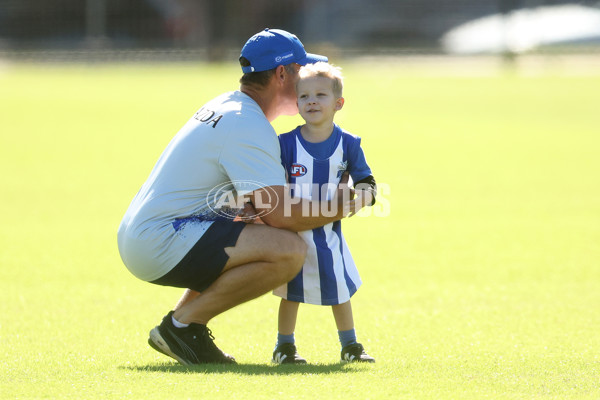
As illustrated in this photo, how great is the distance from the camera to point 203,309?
4527 mm

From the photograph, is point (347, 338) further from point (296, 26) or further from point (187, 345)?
point (296, 26)

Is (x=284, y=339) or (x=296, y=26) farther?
(x=296, y=26)

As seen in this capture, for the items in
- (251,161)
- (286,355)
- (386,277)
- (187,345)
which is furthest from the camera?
(386,277)

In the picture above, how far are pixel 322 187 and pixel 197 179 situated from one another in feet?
2.18

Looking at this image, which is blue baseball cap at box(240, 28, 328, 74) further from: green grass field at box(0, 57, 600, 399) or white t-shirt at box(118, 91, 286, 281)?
green grass field at box(0, 57, 600, 399)

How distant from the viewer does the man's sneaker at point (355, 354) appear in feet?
14.9

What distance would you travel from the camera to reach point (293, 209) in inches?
176

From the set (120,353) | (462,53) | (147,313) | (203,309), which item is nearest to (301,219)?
(203,309)

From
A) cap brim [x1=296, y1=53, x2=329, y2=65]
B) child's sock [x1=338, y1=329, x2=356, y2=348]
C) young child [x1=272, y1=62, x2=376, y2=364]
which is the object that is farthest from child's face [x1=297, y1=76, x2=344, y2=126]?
child's sock [x1=338, y1=329, x2=356, y2=348]

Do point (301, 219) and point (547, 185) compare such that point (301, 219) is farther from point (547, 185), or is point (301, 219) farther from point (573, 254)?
point (547, 185)

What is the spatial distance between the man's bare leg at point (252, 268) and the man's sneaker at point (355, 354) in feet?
1.63

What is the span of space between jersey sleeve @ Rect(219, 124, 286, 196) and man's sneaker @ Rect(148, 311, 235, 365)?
778 mm

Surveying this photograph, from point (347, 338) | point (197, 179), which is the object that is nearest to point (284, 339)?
point (347, 338)

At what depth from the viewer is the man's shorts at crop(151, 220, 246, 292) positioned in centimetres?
445
